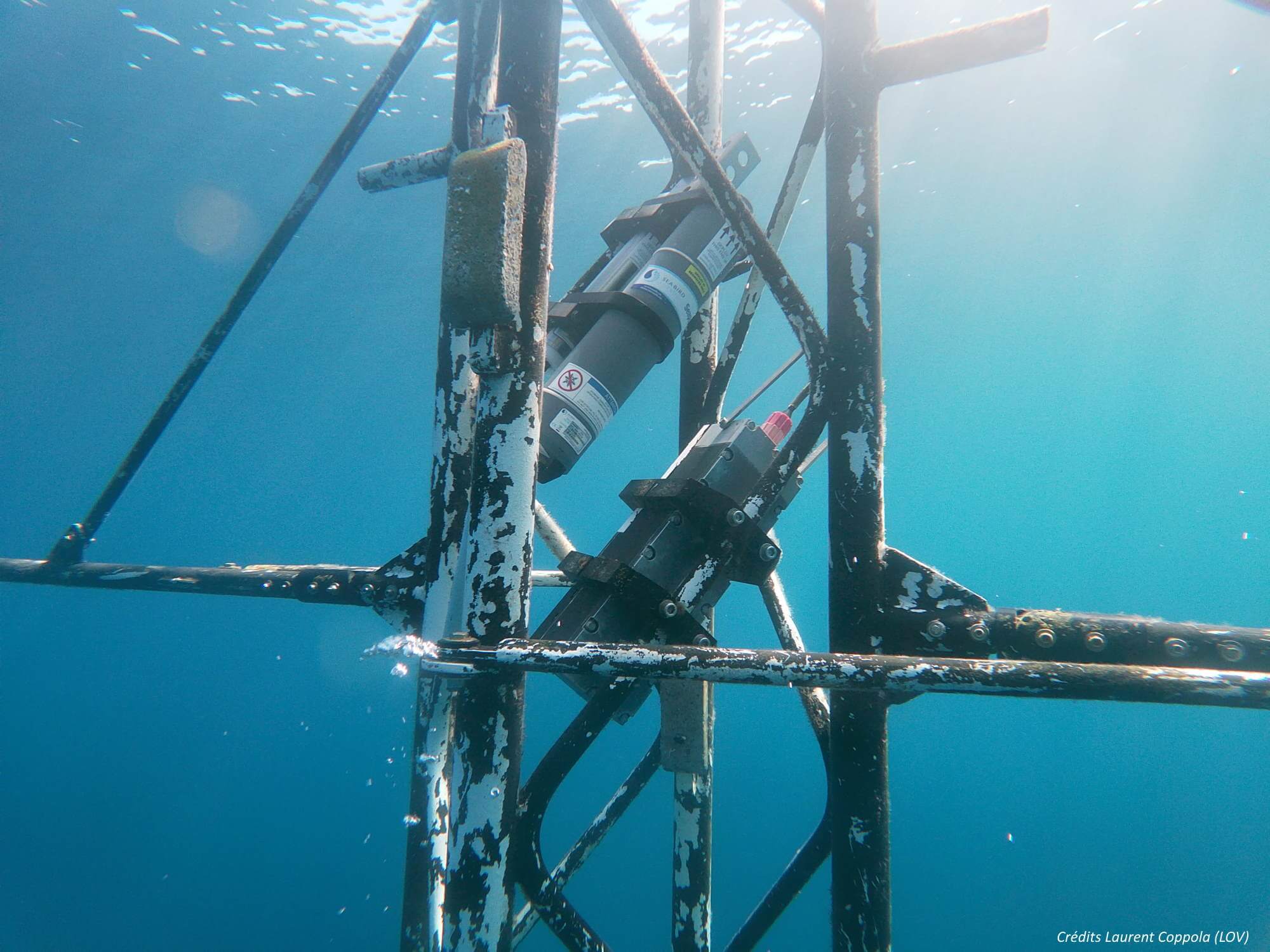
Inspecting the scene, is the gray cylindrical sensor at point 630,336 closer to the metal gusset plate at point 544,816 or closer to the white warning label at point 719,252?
the white warning label at point 719,252

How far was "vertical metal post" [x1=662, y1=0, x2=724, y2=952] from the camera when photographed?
8.00 feet

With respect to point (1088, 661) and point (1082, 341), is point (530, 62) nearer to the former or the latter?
point (1088, 661)

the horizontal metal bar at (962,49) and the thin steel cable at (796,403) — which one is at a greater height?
the horizontal metal bar at (962,49)

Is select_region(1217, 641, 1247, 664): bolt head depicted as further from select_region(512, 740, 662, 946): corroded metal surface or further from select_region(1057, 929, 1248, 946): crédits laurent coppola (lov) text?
select_region(1057, 929, 1248, 946): crédits laurent coppola (lov) text

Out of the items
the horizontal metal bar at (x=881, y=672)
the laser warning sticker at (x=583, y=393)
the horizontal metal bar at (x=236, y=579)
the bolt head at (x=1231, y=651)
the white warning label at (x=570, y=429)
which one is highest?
the laser warning sticker at (x=583, y=393)

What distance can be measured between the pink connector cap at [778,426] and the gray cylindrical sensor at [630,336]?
42 cm

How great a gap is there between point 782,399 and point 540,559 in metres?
18.4

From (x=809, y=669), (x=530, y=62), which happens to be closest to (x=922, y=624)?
(x=809, y=669)

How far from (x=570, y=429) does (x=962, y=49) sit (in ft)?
4.77

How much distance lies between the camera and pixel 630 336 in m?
2.19

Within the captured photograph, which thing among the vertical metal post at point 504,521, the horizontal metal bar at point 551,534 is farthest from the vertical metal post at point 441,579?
the horizontal metal bar at point 551,534

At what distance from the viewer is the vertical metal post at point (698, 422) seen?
2.44 metres

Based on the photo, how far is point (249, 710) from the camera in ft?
166

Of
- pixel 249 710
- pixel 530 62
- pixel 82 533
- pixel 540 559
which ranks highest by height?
pixel 540 559
